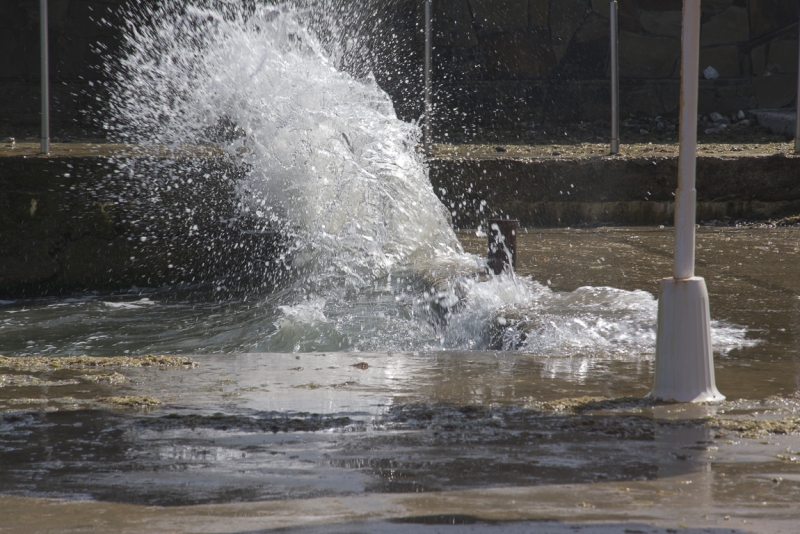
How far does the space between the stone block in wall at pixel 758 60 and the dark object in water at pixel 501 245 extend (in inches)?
271

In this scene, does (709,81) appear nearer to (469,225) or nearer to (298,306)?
(469,225)

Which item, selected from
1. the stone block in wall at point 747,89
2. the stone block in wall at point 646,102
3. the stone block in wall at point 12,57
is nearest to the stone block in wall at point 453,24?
the stone block in wall at point 646,102

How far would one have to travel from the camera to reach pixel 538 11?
10.8 metres

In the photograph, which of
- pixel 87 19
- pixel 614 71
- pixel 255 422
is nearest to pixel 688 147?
pixel 255 422

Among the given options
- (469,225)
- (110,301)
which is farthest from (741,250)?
(110,301)

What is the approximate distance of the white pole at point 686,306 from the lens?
10.6ft

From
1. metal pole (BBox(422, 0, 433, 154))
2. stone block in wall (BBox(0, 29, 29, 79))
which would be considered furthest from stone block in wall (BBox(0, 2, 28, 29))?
metal pole (BBox(422, 0, 433, 154))

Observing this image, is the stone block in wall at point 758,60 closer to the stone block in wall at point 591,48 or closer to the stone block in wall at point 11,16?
the stone block in wall at point 591,48

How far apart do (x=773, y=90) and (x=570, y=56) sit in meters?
2.68

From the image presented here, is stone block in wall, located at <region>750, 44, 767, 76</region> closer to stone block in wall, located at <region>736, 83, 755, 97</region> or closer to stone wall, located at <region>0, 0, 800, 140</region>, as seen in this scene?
stone wall, located at <region>0, 0, 800, 140</region>

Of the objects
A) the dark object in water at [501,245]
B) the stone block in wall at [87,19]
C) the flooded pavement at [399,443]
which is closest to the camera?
the flooded pavement at [399,443]

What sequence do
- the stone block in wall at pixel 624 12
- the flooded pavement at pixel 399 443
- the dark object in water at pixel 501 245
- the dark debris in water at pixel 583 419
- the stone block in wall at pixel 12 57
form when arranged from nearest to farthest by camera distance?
the flooded pavement at pixel 399 443, the dark debris in water at pixel 583 419, the dark object in water at pixel 501 245, the stone block in wall at pixel 12 57, the stone block in wall at pixel 624 12

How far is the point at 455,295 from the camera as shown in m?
5.03

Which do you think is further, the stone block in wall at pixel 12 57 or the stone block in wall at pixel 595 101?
the stone block in wall at pixel 595 101
